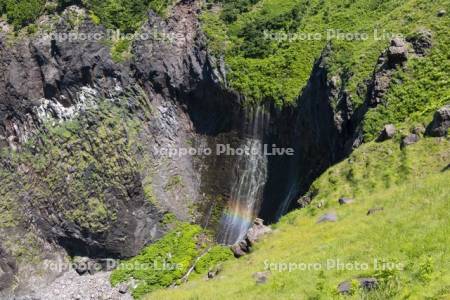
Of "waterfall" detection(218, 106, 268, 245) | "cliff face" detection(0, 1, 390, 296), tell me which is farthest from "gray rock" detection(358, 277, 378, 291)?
"cliff face" detection(0, 1, 390, 296)

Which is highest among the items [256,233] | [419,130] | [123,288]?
[419,130]

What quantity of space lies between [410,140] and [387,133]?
7.04 ft

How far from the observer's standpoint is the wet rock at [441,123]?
3275 cm

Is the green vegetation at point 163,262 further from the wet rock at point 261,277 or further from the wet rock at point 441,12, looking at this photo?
the wet rock at point 441,12

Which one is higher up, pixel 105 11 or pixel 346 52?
pixel 105 11

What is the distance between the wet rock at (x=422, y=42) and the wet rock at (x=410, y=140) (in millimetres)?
9676

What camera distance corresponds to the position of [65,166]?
204ft

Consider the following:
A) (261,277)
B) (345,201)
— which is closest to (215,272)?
(261,277)

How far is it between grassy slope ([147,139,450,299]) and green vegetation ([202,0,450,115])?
17.4 feet

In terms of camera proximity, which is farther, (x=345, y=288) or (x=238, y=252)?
(x=238, y=252)

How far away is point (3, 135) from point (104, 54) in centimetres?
1595

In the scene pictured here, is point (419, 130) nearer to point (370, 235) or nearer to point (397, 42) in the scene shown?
point (397, 42)

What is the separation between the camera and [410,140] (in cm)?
3447

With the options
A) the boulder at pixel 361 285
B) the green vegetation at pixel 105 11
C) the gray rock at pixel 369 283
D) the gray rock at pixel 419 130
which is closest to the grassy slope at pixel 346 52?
the gray rock at pixel 419 130
